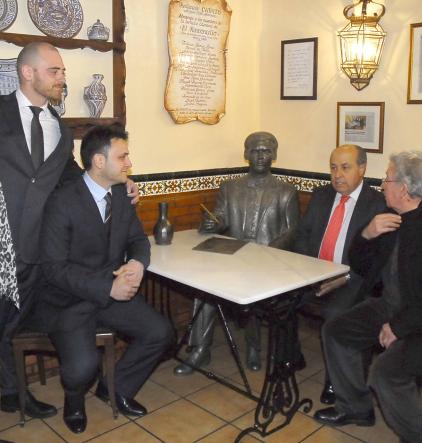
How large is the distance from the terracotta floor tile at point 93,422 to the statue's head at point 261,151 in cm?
172

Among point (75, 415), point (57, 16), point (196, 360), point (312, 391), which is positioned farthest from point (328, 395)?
point (57, 16)

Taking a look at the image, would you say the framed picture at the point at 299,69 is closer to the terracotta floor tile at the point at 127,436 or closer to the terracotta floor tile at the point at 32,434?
the terracotta floor tile at the point at 127,436

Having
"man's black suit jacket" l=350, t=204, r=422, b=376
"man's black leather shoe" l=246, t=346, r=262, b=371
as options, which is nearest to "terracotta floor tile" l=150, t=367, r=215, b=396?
"man's black leather shoe" l=246, t=346, r=262, b=371

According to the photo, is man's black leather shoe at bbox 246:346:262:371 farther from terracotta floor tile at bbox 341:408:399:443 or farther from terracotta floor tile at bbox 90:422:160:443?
terracotta floor tile at bbox 90:422:160:443

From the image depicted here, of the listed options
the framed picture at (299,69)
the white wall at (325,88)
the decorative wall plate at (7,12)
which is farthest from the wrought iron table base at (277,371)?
the decorative wall plate at (7,12)

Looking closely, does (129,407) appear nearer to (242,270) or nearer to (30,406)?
(30,406)

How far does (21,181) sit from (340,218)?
5.92 ft

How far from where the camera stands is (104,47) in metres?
3.44

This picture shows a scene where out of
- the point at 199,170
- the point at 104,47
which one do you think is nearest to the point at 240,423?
the point at 199,170

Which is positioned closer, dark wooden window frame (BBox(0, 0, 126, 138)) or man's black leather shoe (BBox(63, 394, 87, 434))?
man's black leather shoe (BBox(63, 394, 87, 434))

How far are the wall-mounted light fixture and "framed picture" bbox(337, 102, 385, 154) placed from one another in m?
0.21

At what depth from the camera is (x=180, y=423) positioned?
2.98 m

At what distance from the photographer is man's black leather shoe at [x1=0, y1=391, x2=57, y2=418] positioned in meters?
3.01

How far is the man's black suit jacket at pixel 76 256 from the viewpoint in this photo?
2.76 metres
